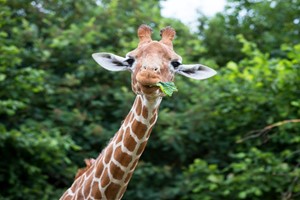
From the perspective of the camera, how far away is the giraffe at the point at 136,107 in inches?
154

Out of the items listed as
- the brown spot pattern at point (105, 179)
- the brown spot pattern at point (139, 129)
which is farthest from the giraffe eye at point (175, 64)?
the brown spot pattern at point (105, 179)

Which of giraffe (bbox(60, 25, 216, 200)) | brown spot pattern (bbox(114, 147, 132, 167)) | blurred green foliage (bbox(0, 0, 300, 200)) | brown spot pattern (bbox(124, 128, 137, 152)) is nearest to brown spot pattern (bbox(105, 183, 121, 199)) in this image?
giraffe (bbox(60, 25, 216, 200))

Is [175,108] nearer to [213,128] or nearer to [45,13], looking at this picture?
[213,128]

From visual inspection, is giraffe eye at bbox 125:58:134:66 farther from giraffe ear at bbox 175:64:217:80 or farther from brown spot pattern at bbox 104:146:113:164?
brown spot pattern at bbox 104:146:113:164

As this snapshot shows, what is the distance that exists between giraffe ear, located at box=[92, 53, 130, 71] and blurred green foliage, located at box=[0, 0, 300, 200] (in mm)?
2745

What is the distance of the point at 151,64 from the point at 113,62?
506mm

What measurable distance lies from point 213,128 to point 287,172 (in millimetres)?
1366

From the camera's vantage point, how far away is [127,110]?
322 inches

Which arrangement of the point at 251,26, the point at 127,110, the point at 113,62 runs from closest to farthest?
the point at 113,62 < the point at 127,110 < the point at 251,26

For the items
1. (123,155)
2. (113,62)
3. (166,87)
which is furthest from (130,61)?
(123,155)

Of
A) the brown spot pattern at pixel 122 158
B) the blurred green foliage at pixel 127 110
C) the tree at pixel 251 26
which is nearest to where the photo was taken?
the brown spot pattern at pixel 122 158

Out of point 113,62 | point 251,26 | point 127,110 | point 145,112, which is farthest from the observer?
point 251,26

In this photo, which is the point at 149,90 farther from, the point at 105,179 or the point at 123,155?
the point at 105,179

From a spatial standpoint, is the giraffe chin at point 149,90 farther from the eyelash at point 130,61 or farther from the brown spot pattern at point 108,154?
the brown spot pattern at point 108,154
